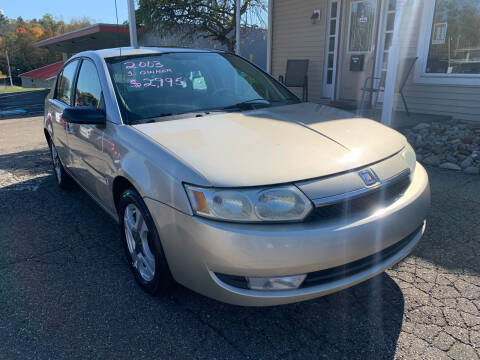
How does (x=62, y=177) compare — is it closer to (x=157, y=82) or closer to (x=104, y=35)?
(x=157, y=82)

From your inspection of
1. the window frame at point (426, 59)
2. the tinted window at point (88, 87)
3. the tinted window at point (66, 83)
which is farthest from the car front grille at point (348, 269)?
the window frame at point (426, 59)

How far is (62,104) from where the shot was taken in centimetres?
413

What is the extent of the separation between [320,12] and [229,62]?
23.4 feet

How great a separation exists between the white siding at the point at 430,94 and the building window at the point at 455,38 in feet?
1.02

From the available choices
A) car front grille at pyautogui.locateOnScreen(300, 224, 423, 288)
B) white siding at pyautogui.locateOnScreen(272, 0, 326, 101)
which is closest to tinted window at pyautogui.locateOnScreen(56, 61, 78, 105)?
car front grille at pyautogui.locateOnScreen(300, 224, 423, 288)

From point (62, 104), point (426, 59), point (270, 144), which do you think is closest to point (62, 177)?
point (62, 104)

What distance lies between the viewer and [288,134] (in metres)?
2.46

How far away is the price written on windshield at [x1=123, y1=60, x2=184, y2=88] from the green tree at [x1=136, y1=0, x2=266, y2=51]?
14.4 m

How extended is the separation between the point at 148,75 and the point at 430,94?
6341 mm

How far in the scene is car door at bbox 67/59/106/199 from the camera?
9.74 feet

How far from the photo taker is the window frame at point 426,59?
278 inches

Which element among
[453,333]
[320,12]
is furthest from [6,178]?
[320,12]

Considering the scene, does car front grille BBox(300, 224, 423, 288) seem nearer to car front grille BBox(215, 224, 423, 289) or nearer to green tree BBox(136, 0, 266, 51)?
car front grille BBox(215, 224, 423, 289)

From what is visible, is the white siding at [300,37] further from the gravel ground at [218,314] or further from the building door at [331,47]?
the gravel ground at [218,314]
